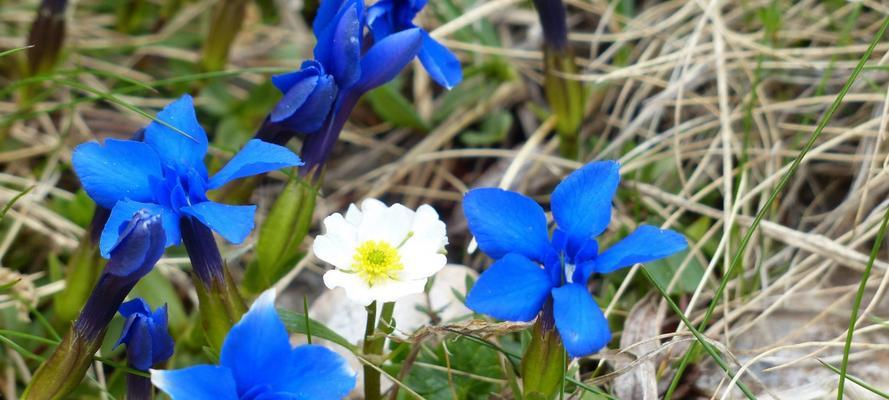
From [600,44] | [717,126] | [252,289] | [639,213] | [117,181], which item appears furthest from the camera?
[600,44]

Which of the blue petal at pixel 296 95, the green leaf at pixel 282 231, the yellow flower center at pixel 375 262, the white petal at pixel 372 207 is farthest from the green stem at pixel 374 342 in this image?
the blue petal at pixel 296 95

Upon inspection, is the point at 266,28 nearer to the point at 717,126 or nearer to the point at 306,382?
the point at 717,126

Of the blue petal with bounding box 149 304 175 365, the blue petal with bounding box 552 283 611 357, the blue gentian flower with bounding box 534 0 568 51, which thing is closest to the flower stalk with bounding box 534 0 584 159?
the blue gentian flower with bounding box 534 0 568 51

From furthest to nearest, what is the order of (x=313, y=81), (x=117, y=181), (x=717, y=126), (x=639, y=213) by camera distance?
(x=717, y=126)
(x=639, y=213)
(x=313, y=81)
(x=117, y=181)

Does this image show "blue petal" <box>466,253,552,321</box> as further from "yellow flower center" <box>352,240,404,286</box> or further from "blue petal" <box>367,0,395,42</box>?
"blue petal" <box>367,0,395,42</box>

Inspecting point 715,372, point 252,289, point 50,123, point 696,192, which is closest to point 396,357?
point 252,289

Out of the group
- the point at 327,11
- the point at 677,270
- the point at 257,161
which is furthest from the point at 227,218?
the point at 677,270

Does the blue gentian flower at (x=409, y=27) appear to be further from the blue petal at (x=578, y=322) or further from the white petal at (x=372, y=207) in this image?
the blue petal at (x=578, y=322)
